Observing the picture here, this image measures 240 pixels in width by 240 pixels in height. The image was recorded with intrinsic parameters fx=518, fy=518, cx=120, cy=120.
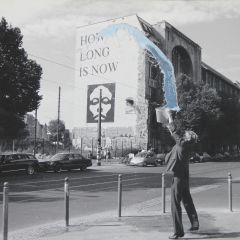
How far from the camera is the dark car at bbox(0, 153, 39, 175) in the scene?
30.5 meters

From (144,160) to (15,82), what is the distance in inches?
691

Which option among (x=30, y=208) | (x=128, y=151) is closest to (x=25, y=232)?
(x=30, y=208)

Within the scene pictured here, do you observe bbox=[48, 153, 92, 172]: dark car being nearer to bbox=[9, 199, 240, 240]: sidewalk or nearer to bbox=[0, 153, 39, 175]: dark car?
bbox=[0, 153, 39, 175]: dark car

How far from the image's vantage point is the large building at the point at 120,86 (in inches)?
2437

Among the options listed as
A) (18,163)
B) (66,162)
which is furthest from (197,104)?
(18,163)

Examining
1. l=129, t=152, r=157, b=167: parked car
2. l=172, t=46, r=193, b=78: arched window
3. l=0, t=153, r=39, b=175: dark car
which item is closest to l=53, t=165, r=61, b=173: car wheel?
l=0, t=153, r=39, b=175: dark car

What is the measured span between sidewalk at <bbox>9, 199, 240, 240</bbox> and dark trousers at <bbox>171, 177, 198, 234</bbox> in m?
0.24

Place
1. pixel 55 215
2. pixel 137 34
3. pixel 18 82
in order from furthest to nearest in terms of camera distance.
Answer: pixel 18 82 < pixel 55 215 < pixel 137 34

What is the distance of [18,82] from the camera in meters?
31.5

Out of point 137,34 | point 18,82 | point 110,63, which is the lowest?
point 137,34

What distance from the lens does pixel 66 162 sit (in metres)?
35.4

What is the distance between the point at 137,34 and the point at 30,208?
693 centimetres

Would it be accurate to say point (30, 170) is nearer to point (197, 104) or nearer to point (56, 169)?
point (56, 169)

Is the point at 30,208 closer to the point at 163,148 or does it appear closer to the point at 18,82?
the point at 18,82
